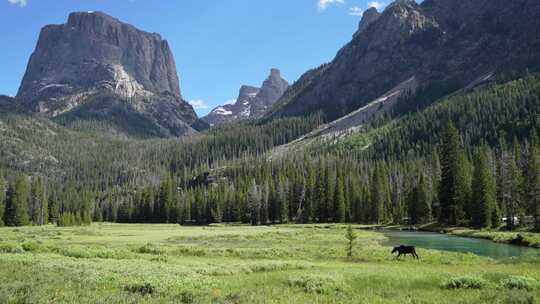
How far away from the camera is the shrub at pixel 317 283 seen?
2333 cm

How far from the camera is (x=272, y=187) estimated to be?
15675 centimetres

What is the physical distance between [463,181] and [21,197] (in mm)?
129520

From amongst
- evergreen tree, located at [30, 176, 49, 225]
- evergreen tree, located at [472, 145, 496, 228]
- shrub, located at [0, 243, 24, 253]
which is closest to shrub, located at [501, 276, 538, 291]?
shrub, located at [0, 243, 24, 253]

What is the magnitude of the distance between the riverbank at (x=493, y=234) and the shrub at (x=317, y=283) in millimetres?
42182

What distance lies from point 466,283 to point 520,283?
2.63m

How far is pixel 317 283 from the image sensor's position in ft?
79.9

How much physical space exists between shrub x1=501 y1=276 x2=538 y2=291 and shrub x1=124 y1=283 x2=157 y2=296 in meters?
18.9

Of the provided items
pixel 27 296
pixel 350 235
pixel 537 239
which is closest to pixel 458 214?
pixel 537 239

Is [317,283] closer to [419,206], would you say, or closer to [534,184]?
[534,184]

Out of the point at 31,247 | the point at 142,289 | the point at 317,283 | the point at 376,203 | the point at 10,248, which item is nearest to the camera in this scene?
the point at 142,289

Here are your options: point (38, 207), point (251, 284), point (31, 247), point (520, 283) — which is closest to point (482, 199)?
point (520, 283)

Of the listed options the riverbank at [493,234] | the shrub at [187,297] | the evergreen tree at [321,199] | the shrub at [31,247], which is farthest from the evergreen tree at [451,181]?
the shrub at [187,297]

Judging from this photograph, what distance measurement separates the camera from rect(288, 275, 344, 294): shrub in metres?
23.3

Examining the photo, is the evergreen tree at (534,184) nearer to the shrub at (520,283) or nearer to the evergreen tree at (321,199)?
the shrub at (520,283)
